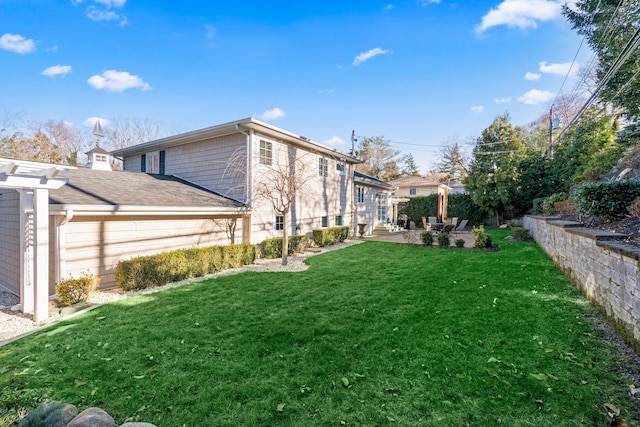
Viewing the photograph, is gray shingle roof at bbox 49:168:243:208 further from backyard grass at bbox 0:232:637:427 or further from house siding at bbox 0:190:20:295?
backyard grass at bbox 0:232:637:427

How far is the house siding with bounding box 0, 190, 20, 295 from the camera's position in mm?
6691

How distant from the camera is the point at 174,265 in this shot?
723 centimetres

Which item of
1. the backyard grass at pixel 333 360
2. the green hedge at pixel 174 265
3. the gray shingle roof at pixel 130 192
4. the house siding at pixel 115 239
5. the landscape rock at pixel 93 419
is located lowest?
the backyard grass at pixel 333 360

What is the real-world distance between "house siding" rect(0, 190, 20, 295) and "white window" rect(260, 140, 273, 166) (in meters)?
6.58

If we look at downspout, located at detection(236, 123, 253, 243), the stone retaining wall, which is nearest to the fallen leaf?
the stone retaining wall

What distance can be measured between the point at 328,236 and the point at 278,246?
133 inches

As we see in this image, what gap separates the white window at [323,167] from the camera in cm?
1420

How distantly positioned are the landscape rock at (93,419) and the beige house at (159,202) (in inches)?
150

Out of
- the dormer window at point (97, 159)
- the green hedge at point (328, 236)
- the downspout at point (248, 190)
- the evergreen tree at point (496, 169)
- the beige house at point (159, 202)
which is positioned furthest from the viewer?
the evergreen tree at point (496, 169)

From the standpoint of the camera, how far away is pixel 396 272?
26.0ft

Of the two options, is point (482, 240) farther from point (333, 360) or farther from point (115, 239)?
point (115, 239)

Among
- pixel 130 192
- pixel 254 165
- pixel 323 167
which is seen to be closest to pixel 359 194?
pixel 323 167

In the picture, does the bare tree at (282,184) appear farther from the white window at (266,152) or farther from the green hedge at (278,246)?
the green hedge at (278,246)

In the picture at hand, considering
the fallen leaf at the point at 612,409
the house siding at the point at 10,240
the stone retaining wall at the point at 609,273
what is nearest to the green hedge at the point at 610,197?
the stone retaining wall at the point at 609,273
